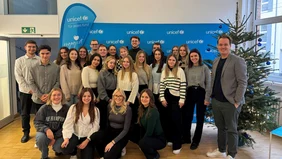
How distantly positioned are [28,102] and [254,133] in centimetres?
394

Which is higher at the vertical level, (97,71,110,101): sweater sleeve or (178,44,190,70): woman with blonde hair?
(178,44,190,70): woman with blonde hair

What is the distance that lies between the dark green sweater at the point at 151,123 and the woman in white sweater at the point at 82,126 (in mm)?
638

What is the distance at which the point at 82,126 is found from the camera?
317 centimetres

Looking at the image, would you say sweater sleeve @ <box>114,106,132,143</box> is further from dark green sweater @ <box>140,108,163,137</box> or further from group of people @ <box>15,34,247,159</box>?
dark green sweater @ <box>140,108,163,137</box>

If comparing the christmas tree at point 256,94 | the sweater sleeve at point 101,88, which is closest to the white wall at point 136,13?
the christmas tree at point 256,94

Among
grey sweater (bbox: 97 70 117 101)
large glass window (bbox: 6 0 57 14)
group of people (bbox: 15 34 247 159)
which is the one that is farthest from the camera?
large glass window (bbox: 6 0 57 14)

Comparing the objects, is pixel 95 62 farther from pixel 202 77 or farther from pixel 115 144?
pixel 202 77

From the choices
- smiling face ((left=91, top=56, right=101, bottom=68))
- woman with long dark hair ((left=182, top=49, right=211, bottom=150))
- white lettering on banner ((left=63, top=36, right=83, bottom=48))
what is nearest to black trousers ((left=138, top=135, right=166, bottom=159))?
woman with long dark hair ((left=182, top=49, right=211, bottom=150))

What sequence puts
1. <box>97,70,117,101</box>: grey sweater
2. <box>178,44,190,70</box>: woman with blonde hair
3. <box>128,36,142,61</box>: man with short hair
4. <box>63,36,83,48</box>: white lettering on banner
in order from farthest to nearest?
<box>63,36,83,48</box>: white lettering on banner
<box>128,36,142,61</box>: man with short hair
<box>178,44,190,70</box>: woman with blonde hair
<box>97,70,117,101</box>: grey sweater

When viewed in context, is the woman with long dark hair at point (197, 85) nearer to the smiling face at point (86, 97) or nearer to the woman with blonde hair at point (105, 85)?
the woman with blonde hair at point (105, 85)

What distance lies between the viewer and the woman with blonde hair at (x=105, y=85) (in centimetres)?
349

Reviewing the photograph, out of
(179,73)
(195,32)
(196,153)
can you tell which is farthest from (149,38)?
(196,153)

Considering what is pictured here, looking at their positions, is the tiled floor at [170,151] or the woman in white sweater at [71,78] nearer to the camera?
the tiled floor at [170,151]

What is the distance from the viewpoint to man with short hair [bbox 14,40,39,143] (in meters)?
3.83
